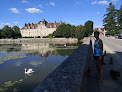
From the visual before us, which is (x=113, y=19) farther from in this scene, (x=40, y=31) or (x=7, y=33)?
(x=7, y=33)

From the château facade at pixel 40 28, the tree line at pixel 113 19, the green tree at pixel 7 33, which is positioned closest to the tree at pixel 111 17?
the tree line at pixel 113 19

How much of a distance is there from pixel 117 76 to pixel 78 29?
4524 cm

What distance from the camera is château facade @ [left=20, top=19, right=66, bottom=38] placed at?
285 feet

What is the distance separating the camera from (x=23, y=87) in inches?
295

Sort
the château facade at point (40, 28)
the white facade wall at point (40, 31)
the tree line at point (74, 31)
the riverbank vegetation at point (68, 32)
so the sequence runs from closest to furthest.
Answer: the tree line at point (74, 31) < the riverbank vegetation at point (68, 32) < the château facade at point (40, 28) < the white facade wall at point (40, 31)

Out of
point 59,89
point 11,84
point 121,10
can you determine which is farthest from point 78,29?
point 59,89

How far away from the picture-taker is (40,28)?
88.3m

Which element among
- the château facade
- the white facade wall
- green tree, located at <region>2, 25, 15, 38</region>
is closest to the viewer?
green tree, located at <region>2, 25, 15, 38</region>

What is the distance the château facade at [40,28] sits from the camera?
8694 centimetres

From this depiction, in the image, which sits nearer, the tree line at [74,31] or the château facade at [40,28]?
the tree line at [74,31]

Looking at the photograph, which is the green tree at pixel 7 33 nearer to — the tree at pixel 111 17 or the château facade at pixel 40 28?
the château facade at pixel 40 28

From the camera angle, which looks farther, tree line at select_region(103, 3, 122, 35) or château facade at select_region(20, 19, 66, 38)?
château facade at select_region(20, 19, 66, 38)

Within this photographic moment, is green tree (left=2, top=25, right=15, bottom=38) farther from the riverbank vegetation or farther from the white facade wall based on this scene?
the white facade wall

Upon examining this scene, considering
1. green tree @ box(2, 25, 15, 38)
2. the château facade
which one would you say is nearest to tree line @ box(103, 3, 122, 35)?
the château facade
